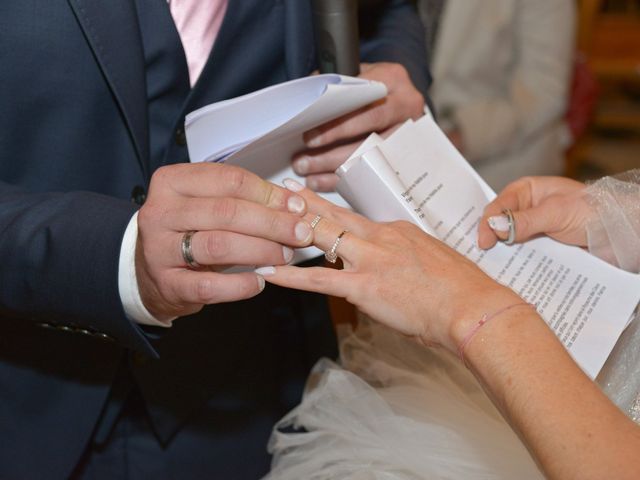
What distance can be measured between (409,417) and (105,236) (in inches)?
17.3

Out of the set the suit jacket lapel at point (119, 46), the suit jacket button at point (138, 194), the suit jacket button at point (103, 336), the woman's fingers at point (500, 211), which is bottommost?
the suit jacket button at point (103, 336)

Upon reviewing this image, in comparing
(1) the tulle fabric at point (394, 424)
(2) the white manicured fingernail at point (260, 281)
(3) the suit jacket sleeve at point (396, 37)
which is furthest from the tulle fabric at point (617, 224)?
(2) the white manicured fingernail at point (260, 281)

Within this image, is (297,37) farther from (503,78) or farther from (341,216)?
(503,78)

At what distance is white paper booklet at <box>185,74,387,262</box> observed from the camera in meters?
0.97

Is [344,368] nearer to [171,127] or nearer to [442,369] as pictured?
[442,369]

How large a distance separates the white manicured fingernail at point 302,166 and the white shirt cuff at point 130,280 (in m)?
0.25

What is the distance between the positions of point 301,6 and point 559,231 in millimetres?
484

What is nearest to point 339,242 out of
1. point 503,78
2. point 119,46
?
point 119,46

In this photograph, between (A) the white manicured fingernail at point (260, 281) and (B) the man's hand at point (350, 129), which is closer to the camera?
(A) the white manicured fingernail at point (260, 281)

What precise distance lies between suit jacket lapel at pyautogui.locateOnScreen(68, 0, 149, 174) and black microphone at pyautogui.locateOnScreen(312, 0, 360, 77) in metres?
0.24

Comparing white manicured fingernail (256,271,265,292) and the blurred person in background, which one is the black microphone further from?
the blurred person in background

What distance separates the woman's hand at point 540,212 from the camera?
1.06 metres

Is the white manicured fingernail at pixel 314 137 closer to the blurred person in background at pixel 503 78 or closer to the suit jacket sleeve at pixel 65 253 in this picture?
the suit jacket sleeve at pixel 65 253

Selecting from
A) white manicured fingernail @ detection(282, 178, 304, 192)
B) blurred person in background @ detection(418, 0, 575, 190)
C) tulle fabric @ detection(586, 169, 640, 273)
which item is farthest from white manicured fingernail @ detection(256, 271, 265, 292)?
blurred person in background @ detection(418, 0, 575, 190)
